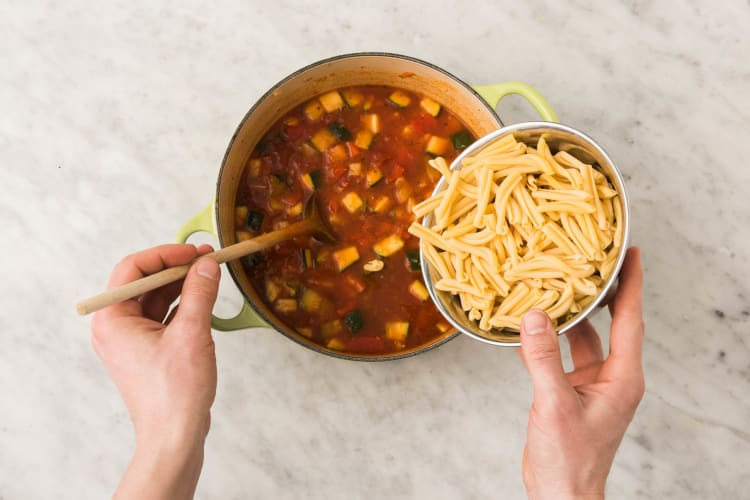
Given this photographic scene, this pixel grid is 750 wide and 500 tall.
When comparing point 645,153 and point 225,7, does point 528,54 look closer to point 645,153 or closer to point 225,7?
point 645,153

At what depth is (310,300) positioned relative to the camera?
2434 millimetres

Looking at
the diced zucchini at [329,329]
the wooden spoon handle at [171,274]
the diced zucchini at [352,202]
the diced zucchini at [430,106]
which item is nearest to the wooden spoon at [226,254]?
the wooden spoon handle at [171,274]

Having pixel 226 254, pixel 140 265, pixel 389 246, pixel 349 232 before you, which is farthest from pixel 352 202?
pixel 140 265

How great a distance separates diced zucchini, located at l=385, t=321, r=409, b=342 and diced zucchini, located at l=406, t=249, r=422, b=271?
0.20m

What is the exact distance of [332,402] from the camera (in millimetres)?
2564

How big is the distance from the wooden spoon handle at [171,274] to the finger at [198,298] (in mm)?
40

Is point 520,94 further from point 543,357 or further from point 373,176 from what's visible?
point 543,357

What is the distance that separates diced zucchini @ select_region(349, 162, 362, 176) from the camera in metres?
2.46

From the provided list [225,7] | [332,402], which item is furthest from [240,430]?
[225,7]

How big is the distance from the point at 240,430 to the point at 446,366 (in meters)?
0.84

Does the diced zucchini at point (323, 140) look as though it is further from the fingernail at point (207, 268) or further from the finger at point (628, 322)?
the finger at point (628, 322)

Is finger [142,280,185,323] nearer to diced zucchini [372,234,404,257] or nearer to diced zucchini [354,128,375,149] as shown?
diced zucchini [372,234,404,257]

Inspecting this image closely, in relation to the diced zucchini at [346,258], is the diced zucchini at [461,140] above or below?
above

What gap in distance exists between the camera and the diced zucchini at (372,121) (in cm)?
250
